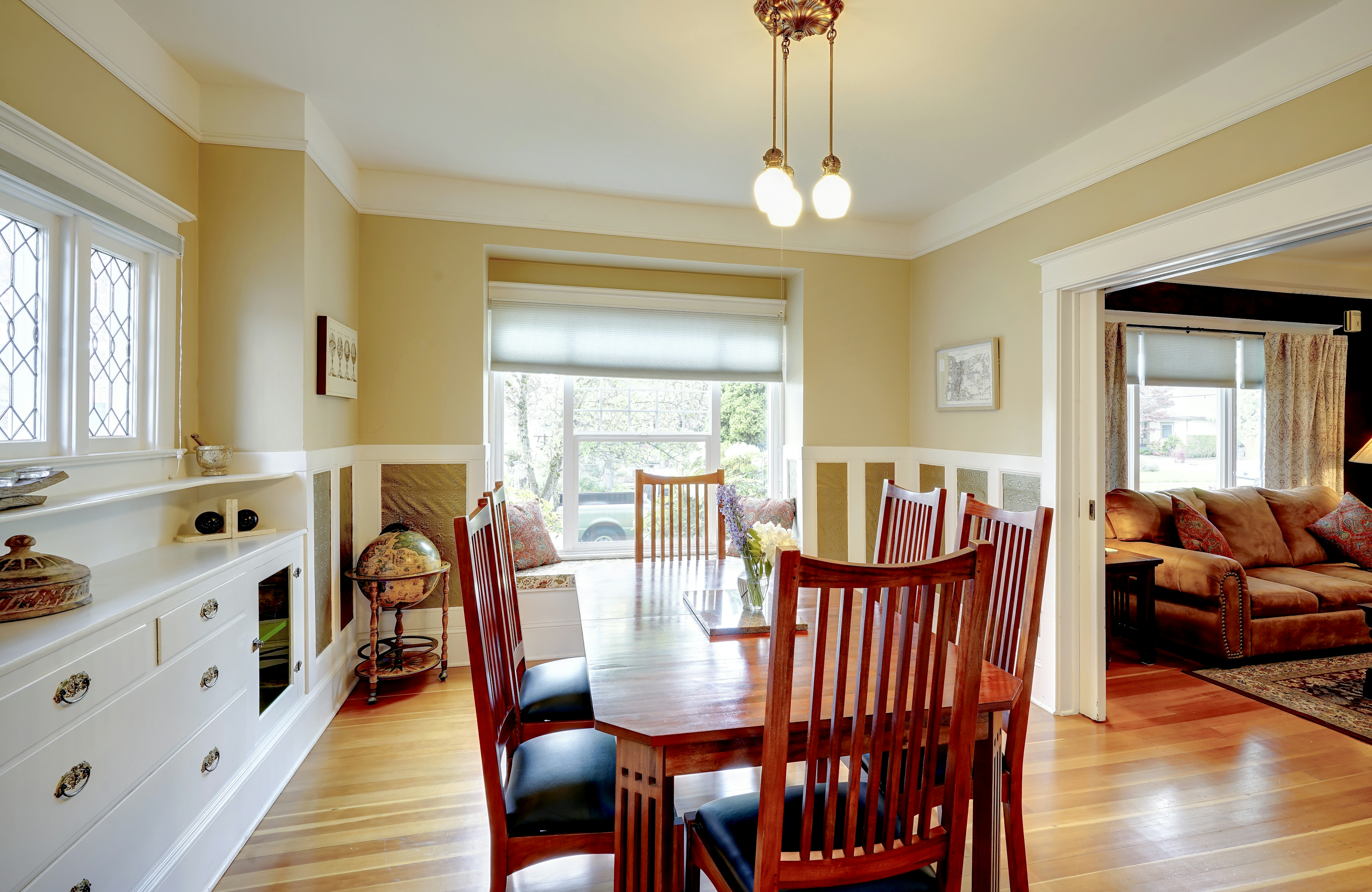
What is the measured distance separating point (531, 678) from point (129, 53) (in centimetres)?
245

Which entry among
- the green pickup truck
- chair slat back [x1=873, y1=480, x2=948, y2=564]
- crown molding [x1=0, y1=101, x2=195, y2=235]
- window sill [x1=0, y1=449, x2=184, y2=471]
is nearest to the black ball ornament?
window sill [x1=0, y1=449, x2=184, y2=471]

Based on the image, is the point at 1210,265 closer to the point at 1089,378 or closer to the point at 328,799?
the point at 1089,378

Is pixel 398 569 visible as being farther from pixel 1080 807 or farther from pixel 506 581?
pixel 1080 807

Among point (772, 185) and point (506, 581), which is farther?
point (506, 581)

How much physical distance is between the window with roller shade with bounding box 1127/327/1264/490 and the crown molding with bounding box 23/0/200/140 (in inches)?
218

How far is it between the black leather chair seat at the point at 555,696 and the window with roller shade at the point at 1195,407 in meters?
4.45

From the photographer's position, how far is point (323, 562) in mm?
2928

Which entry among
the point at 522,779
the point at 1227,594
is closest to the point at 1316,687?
the point at 1227,594

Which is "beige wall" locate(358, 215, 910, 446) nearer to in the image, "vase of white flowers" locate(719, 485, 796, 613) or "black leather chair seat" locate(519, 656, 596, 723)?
"black leather chair seat" locate(519, 656, 596, 723)

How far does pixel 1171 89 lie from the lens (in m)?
2.54

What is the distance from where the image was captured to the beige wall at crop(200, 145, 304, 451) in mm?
2600

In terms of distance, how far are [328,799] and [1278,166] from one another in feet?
12.9

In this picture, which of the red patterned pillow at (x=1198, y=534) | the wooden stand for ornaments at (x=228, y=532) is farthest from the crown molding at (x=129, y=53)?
the red patterned pillow at (x=1198, y=534)

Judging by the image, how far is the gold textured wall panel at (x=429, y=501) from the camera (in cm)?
353
